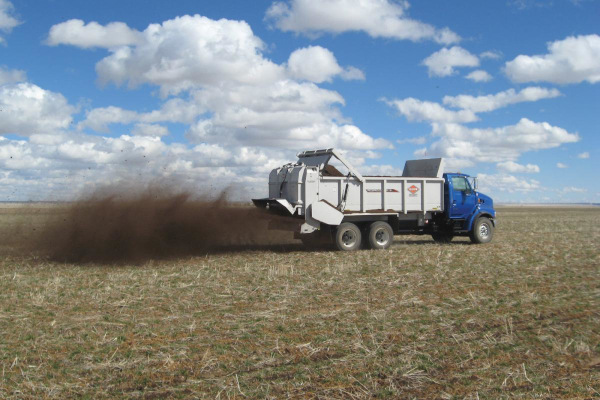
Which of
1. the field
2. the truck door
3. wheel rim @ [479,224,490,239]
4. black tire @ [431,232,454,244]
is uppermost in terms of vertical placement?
the truck door

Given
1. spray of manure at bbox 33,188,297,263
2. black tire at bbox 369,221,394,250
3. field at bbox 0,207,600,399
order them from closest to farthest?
1. field at bbox 0,207,600,399
2. spray of manure at bbox 33,188,297,263
3. black tire at bbox 369,221,394,250

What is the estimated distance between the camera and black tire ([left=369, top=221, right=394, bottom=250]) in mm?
18656

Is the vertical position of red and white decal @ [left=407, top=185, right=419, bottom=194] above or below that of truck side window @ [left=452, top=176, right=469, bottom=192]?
below

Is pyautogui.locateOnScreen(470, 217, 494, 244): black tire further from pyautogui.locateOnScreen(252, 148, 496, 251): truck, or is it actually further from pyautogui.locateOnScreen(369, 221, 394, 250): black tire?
pyautogui.locateOnScreen(369, 221, 394, 250): black tire

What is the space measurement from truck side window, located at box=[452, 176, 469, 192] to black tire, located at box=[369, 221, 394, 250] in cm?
357

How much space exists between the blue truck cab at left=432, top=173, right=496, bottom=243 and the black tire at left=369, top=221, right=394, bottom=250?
9.92 feet

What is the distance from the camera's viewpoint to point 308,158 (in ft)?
61.3

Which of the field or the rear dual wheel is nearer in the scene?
the field

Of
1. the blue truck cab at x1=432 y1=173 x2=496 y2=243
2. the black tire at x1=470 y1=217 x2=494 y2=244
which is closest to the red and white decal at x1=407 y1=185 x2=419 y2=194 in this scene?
the blue truck cab at x1=432 y1=173 x2=496 y2=243

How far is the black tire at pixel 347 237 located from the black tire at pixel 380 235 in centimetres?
49

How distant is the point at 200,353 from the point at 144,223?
9.47 m

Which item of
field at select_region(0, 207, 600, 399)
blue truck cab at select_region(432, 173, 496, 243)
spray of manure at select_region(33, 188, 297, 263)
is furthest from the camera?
blue truck cab at select_region(432, 173, 496, 243)

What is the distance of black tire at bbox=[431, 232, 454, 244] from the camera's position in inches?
849

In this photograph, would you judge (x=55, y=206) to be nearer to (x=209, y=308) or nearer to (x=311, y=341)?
(x=209, y=308)
